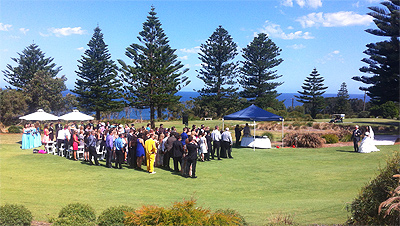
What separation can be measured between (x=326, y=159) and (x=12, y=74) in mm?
40022

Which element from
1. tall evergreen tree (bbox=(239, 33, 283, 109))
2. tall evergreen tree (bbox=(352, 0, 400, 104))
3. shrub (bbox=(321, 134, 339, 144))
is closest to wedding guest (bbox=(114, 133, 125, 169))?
shrub (bbox=(321, 134, 339, 144))

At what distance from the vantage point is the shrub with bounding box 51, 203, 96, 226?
493 cm

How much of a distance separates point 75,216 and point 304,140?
1485 centimetres

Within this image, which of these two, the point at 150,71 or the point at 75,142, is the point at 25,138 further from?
the point at 150,71

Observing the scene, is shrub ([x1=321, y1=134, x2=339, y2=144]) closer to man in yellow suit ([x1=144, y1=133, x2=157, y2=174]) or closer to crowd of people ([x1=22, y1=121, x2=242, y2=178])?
crowd of people ([x1=22, y1=121, x2=242, y2=178])

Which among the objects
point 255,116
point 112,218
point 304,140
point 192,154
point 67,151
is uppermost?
point 255,116

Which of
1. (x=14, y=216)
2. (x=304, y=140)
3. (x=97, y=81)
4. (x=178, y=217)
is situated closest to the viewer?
(x=178, y=217)

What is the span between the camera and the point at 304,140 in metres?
18.1

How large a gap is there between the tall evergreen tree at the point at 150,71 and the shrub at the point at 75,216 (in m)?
27.4

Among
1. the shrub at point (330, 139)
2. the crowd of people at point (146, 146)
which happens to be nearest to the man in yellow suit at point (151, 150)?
the crowd of people at point (146, 146)

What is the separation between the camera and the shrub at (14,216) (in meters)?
4.98

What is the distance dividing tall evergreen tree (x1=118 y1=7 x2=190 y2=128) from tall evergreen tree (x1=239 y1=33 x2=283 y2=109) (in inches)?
543

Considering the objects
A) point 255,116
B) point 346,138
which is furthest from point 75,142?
point 346,138

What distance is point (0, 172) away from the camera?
10.8 m
